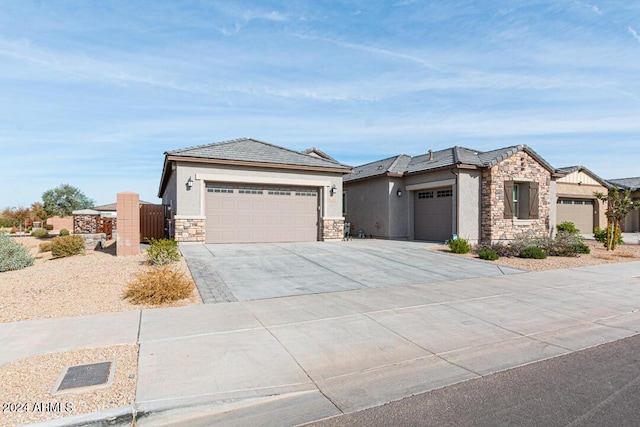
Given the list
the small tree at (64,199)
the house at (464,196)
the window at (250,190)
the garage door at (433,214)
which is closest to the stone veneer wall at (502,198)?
the house at (464,196)

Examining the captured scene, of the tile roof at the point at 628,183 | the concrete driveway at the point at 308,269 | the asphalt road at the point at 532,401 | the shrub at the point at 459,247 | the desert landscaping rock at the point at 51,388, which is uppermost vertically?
the tile roof at the point at 628,183

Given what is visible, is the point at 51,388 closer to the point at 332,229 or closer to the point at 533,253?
the point at 533,253

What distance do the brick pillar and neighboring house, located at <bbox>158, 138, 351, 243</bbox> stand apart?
2.29 meters

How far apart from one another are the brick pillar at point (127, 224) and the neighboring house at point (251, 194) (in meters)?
2.29

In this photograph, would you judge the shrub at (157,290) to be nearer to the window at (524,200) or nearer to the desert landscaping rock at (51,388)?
the desert landscaping rock at (51,388)

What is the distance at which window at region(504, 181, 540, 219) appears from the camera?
19378mm

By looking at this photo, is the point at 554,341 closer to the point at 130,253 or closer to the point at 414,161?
the point at 130,253

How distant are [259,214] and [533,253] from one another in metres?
11.0

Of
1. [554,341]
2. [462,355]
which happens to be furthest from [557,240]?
[462,355]

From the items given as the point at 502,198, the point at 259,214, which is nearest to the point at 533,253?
the point at 502,198

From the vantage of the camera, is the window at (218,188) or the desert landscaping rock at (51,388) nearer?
the desert landscaping rock at (51,388)

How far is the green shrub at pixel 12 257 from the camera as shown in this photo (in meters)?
11.1

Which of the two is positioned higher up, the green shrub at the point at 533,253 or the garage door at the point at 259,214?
the garage door at the point at 259,214

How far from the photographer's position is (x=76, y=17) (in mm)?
10461
